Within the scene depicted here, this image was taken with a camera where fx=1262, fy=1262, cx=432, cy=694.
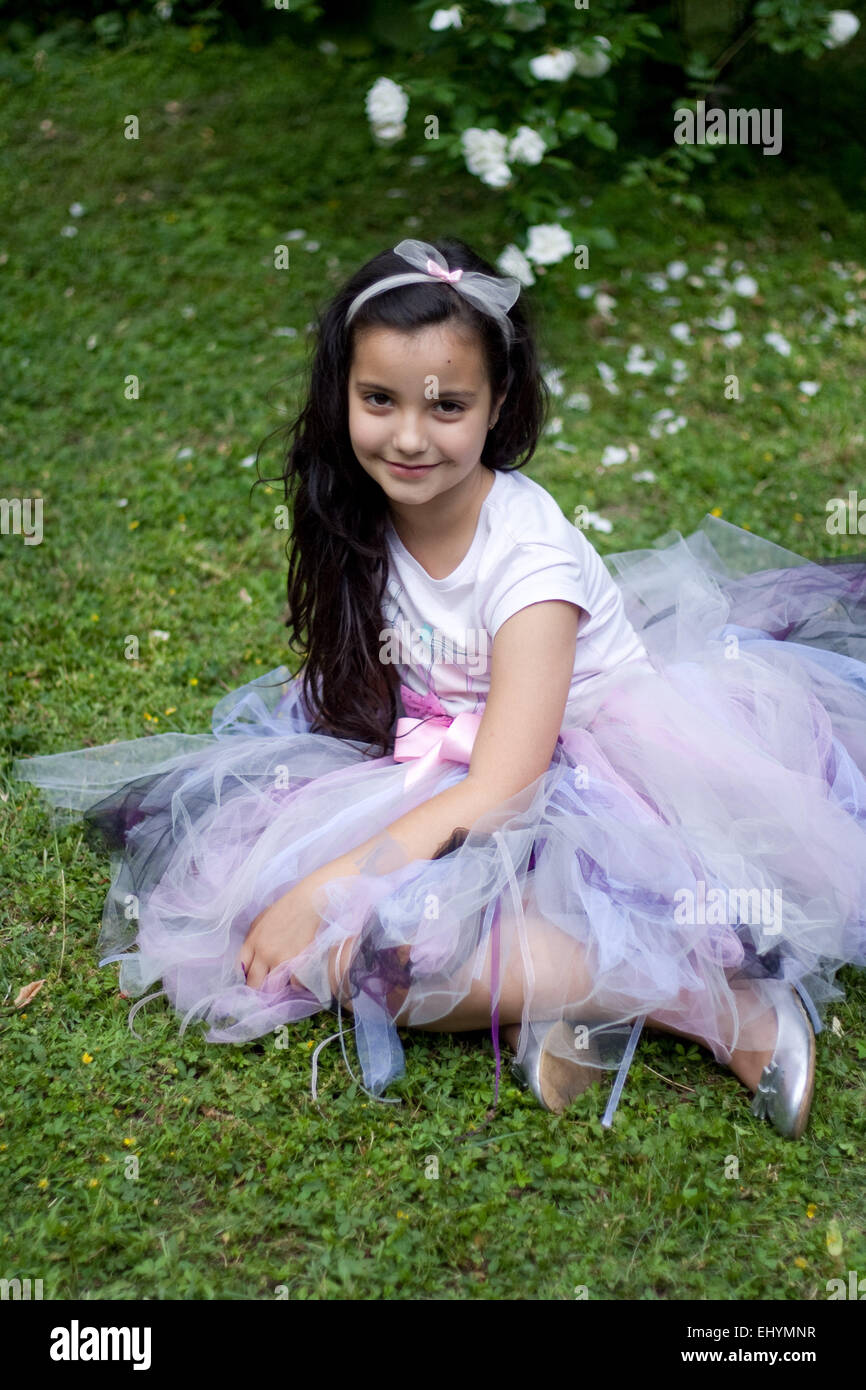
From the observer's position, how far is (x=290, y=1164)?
79.0 inches

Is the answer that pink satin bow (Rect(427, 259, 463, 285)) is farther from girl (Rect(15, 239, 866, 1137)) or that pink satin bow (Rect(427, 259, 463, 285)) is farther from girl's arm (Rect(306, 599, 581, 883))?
girl's arm (Rect(306, 599, 581, 883))

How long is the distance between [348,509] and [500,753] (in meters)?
0.61

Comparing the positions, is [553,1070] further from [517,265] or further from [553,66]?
[553,66]

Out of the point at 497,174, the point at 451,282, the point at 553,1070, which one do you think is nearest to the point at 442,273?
the point at 451,282

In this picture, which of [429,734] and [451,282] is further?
[429,734]

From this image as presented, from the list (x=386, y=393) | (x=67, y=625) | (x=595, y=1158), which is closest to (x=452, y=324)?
(x=386, y=393)

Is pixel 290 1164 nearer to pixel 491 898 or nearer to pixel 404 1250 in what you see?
pixel 404 1250

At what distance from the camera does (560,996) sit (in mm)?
2049

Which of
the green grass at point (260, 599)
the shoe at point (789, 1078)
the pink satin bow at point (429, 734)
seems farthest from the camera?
the pink satin bow at point (429, 734)

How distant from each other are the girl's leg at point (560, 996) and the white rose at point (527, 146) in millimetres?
2748

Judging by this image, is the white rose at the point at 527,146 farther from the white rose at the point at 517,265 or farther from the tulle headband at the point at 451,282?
the tulle headband at the point at 451,282

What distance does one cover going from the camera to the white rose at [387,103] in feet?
13.0

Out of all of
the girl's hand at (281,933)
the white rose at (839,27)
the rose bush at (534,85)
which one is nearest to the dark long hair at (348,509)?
the girl's hand at (281,933)

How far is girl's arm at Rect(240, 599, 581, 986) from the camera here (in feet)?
6.95
